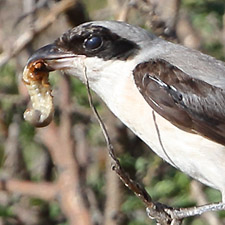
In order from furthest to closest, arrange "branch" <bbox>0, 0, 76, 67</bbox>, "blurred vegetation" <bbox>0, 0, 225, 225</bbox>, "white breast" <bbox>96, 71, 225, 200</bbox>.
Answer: "blurred vegetation" <bbox>0, 0, 225, 225</bbox> → "branch" <bbox>0, 0, 76, 67</bbox> → "white breast" <bbox>96, 71, 225, 200</bbox>

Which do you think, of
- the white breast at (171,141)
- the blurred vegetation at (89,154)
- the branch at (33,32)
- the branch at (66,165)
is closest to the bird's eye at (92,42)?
the white breast at (171,141)

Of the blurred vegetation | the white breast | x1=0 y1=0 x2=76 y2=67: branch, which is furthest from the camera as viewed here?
the blurred vegetation

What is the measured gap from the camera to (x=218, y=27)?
5824 mm

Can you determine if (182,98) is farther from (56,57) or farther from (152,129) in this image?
(56,57)

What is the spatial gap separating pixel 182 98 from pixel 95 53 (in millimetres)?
449

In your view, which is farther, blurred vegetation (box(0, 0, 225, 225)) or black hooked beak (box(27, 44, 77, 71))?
blurred vegetation (box(0, 0, 225, 225))

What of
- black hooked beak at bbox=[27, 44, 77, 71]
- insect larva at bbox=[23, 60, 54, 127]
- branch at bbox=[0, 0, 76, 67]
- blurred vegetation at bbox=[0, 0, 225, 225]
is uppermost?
black hooked beak at bbox=[27, 44, 77, 71]

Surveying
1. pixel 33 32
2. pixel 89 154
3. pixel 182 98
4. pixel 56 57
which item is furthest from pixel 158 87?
pixel 89 154

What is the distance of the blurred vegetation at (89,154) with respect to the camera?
5303 mm

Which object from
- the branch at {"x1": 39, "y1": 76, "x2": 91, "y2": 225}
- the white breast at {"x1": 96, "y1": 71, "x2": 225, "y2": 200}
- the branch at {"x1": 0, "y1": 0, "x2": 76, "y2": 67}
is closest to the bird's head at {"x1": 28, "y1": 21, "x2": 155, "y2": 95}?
the white breast at {"x1": 96, "y1": 71, "x2": 225, "y2": 200}

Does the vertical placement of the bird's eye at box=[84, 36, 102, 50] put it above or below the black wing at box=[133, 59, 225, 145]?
above

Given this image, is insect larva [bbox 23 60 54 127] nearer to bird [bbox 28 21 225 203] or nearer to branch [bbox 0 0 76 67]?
bird [bbox 28 21 225 203]

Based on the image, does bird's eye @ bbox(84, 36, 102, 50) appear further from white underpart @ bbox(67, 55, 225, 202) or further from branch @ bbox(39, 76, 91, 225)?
branch @ bbox(39, 76, 91, 225)

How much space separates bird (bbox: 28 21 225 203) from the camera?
4016 millimetres
